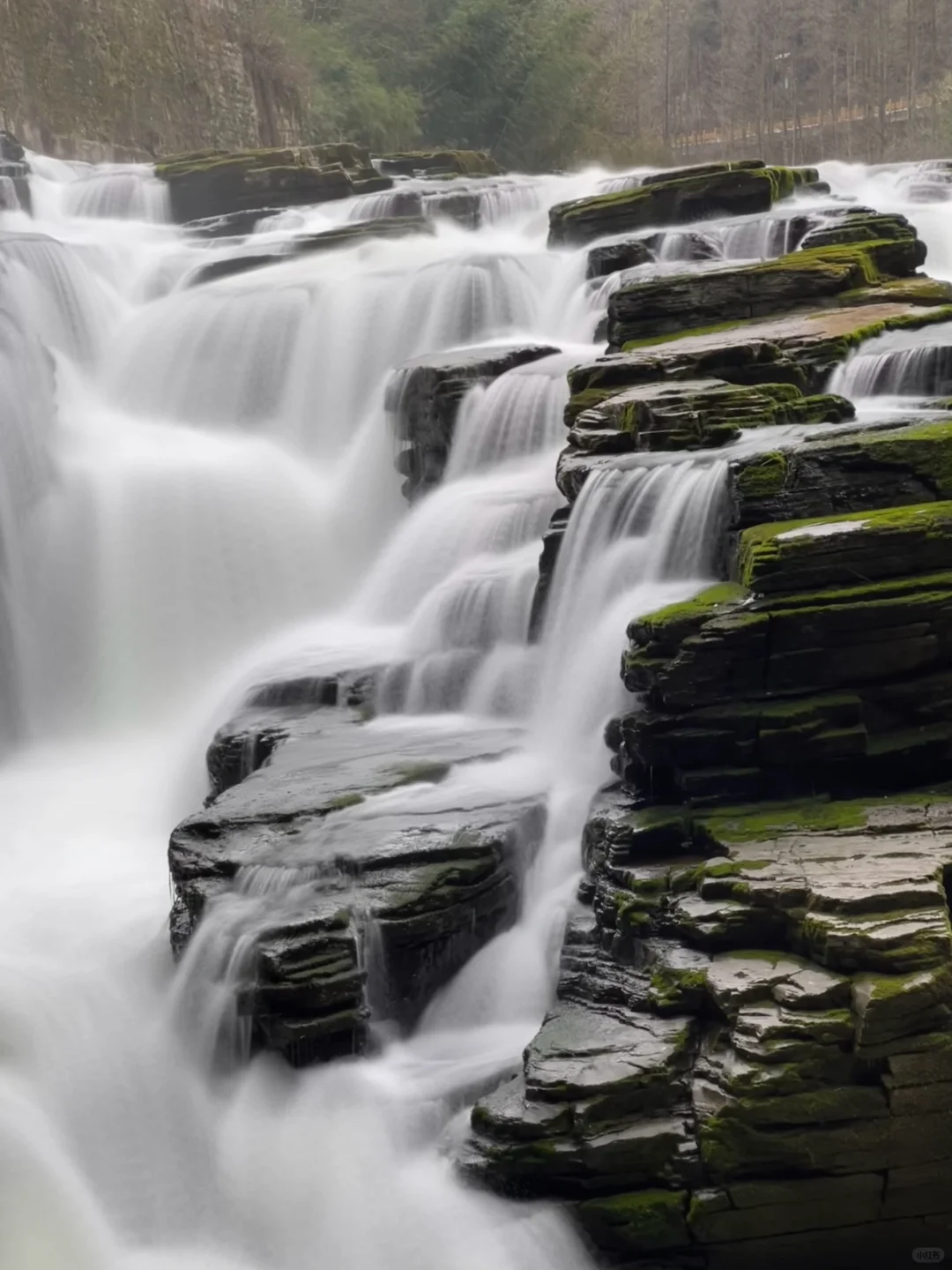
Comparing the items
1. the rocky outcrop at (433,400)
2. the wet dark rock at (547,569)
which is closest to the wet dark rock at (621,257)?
the rocky outcrop at (433,400)

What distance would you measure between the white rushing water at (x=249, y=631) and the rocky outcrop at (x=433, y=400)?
24 centimetres

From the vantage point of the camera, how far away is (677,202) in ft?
56.3

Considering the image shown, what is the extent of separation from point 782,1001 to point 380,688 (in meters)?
4.65

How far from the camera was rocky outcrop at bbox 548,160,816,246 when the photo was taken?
1697cm

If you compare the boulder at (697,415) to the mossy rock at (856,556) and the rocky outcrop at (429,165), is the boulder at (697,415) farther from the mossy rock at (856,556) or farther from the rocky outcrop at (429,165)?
the rocky outcrop at (429,165)

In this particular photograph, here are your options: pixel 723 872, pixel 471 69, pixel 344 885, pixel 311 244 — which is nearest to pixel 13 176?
pixel 311 244

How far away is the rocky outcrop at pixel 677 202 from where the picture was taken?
668 inches

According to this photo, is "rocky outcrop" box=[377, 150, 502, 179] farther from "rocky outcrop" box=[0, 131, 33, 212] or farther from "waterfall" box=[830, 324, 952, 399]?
"waterfall" box=[830, 324, 952, 399]

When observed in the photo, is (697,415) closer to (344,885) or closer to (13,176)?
(344,885)

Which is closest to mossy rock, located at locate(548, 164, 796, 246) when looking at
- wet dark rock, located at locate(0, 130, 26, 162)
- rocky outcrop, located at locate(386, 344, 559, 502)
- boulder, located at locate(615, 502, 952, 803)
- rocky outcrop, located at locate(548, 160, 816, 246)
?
rocky outcrop, located at locate(548, 160, 816, 246)

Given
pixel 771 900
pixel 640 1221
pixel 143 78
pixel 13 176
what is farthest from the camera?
pixel 143 78

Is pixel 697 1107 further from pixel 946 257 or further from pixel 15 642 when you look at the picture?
pixel 946 257

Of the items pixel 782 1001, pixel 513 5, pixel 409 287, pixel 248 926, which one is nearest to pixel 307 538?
pixel 409 287

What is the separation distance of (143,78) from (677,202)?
13.1m
